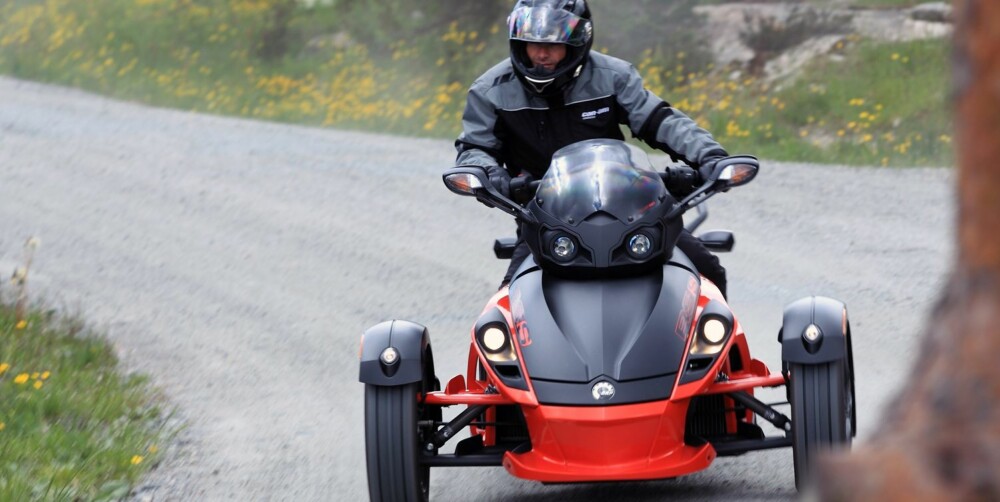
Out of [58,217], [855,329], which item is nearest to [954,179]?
[855,329]

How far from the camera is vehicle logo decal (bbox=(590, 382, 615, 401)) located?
16.3ft

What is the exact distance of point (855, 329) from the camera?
8.92 metres

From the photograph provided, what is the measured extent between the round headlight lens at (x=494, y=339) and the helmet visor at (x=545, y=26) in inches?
46.9

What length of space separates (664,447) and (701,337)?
422 mm

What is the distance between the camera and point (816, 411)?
203 inches

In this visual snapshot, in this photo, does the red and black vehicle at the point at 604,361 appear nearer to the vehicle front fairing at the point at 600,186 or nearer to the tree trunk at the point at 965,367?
the vehicle front fairing at the point at 600,186

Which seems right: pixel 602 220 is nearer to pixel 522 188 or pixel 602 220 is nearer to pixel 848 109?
Result: pixel 522 188

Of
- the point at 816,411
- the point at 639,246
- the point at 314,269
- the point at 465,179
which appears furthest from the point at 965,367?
the point at 314,269

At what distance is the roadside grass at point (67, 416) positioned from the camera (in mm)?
6227

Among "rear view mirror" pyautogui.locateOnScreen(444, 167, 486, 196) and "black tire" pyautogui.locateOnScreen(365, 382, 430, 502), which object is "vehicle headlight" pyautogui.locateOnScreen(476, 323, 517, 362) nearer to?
"black tire" pyautogui.locateOnScreen(365, 382, 430, 502)

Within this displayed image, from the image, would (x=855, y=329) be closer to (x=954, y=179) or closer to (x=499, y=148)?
(x=499, y=148)

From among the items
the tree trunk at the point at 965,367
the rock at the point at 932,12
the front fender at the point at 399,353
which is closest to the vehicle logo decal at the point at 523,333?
the front fender at the point at 399,353

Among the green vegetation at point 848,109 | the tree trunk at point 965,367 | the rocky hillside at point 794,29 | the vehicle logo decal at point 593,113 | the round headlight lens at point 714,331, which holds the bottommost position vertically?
the round headlight lens at point 714,331

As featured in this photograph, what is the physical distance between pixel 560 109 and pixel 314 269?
5.35 metres
